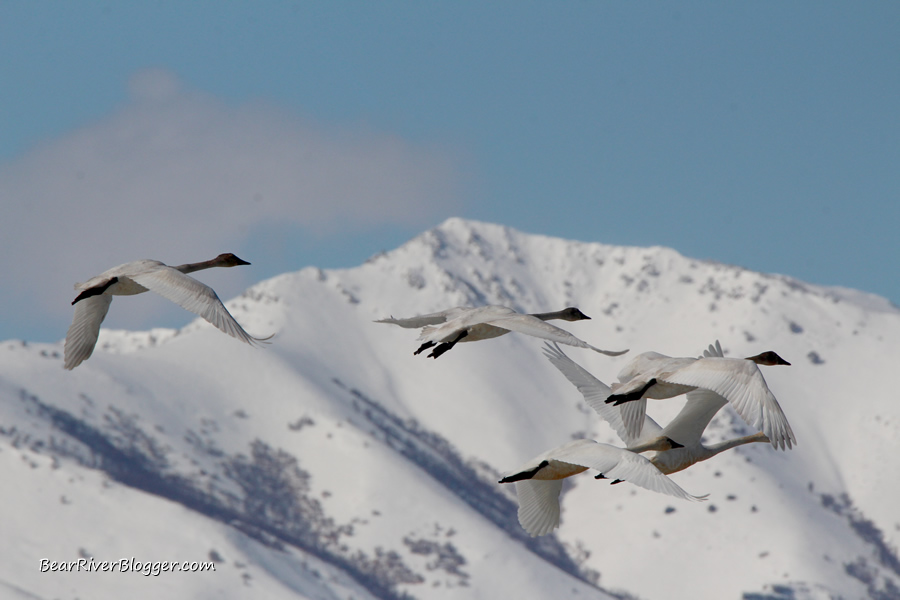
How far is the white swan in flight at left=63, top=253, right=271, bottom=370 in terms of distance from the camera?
72.1 feet

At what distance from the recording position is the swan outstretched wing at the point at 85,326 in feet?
76.9

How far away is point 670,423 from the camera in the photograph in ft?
79.4

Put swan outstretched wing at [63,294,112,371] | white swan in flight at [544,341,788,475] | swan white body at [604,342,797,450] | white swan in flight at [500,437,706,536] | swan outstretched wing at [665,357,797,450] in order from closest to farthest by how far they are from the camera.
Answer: white swan in flight at [500,437,706,536]
swan outstretched wing at [665,357,797,450]
swan white body at [604,342,797,450]
white swan in flight at [544,341,788,475]
swan outstretched wing at [63,294,112,371]

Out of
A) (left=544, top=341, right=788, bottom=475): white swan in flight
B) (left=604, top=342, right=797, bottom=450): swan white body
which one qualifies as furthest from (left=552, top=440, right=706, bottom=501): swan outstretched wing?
(left=544, top=341, right=788, bottom=475): white swan in flight

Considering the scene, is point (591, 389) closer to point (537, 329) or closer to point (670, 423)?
point (537, 329)

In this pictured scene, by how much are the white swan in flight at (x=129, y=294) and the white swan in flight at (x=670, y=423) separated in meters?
5.80

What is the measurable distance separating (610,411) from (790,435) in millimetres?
5066

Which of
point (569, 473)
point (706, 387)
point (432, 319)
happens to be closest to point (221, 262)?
point (432, 319)

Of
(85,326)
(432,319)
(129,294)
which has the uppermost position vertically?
(432,319)

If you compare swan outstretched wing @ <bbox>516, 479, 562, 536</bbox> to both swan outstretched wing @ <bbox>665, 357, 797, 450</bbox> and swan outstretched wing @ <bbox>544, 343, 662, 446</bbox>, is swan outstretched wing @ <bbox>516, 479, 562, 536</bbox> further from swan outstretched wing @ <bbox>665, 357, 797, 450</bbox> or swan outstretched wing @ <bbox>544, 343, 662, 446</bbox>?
swan outstretched wing @ <bbox>665, 357, 797, 450</bbox>


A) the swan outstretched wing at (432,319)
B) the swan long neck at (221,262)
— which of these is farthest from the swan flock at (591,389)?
the swan long neck at (221,262)

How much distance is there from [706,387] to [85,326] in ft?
35.7

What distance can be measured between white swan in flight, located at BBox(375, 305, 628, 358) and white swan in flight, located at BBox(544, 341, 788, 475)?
50 centimetres

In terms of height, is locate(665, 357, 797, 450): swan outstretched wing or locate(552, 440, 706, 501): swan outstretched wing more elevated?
locate(665, 357, 797, 450): swan outstretched wing
